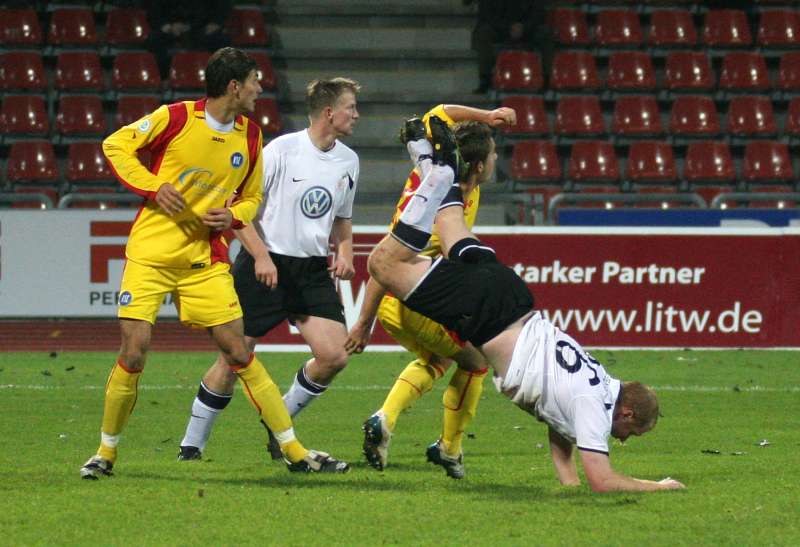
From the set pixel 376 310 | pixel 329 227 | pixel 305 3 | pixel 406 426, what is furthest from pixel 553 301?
pixel 305 3

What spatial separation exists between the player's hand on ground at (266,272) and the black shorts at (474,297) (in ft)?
3.10

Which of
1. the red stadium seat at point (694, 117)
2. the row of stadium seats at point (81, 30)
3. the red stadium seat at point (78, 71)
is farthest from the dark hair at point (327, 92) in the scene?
the red stadium seat at point (694, 117)

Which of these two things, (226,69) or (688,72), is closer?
(226,69)

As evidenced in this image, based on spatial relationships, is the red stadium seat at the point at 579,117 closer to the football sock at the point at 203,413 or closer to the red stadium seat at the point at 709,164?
the red stadium seat at the point at 709,164

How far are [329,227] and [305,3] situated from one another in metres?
13.2

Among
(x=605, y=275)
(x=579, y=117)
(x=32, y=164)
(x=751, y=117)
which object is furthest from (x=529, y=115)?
(x=32, y=164)

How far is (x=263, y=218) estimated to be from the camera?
779 cm

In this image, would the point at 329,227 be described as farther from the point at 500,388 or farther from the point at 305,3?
the point at 305,3

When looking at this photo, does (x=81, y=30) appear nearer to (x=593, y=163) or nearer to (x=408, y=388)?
(x=593, y=163)

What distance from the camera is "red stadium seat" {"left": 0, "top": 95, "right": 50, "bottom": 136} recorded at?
59.3 ft

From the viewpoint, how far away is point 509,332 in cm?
628

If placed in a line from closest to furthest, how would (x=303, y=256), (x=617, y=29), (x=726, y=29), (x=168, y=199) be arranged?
1. (x=168, y=199)
2. (x=303, y=256)
3. (x=617, y=29)
4. (x=726, y=29)

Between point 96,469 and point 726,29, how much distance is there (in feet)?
51.6

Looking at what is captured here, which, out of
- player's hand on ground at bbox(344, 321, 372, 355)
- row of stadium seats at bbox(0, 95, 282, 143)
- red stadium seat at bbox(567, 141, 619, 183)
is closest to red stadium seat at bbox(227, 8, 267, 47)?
row of stadium seats at bbox(0, 95, 282, 143)
